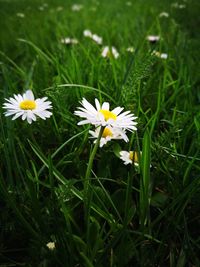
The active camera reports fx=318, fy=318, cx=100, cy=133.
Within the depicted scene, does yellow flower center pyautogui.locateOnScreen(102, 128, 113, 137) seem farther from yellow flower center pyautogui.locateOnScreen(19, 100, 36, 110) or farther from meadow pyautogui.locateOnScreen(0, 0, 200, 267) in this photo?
yellow flower center pyautogui.locateOnScreen(19, 100, 36, 110)

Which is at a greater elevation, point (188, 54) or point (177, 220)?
point (188, 54)

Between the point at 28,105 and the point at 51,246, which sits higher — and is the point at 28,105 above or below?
above

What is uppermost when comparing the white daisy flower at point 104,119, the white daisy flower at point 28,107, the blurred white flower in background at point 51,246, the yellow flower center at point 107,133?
the white daisy flower at point 28,107

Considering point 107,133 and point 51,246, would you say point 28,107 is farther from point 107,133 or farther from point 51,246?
point 51,246

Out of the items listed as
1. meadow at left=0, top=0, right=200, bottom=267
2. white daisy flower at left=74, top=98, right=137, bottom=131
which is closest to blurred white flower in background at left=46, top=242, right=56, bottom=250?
meadow at left=0, top=0, right=200, bottom=267

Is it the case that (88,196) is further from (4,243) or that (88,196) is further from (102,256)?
(4,243)

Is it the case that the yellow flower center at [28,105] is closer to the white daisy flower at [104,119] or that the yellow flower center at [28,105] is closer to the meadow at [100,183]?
the meadow at [100,183]

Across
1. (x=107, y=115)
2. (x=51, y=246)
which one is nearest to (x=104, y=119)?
(x=107, y=115)

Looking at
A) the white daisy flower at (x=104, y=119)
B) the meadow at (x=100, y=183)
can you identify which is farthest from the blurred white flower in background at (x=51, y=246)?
the white daisy flower at (x=104, y=119)

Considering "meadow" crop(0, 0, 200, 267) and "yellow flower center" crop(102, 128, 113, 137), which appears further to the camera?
"yellow flower center" crop(102, 128, 113, 137)

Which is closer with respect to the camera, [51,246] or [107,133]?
[51,246]

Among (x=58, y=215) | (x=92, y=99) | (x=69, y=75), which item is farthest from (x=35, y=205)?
(x=69, y=75)
